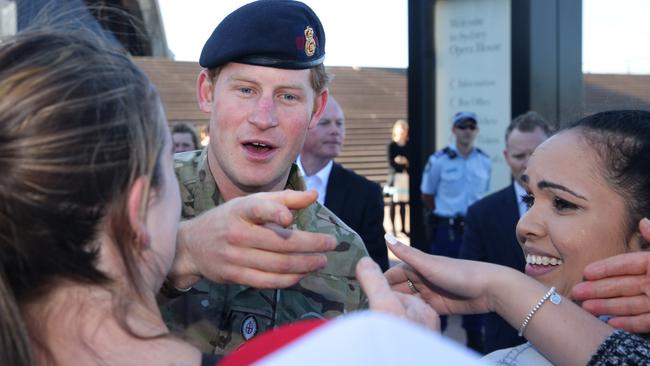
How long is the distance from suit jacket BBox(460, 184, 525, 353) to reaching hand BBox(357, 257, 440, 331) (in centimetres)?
321

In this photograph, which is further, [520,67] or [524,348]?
[520,67]

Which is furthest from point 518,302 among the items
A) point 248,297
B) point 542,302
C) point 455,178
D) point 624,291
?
point 455,178

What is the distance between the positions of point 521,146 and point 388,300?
4.37 meters

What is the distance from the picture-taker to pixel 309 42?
229 cm

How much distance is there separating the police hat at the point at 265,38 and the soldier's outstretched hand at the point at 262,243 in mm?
831

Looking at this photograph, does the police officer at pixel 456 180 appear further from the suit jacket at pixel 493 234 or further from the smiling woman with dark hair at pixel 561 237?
the smiling woman with dark hair at pixel 561 237

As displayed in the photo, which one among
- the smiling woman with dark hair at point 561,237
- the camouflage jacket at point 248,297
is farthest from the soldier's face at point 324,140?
the smiling woman with dark hair at point 561,237

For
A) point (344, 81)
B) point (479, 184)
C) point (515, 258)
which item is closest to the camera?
point (515, 258)

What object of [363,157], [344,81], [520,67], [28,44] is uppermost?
[28,44]

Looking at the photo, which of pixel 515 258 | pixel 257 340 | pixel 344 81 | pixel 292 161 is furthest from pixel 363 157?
pixel 257 340

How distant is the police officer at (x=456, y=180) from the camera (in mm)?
7316

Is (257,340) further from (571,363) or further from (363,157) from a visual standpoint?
(363,157)

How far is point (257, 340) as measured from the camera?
3.18ft

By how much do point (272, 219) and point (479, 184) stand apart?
20.6ft
